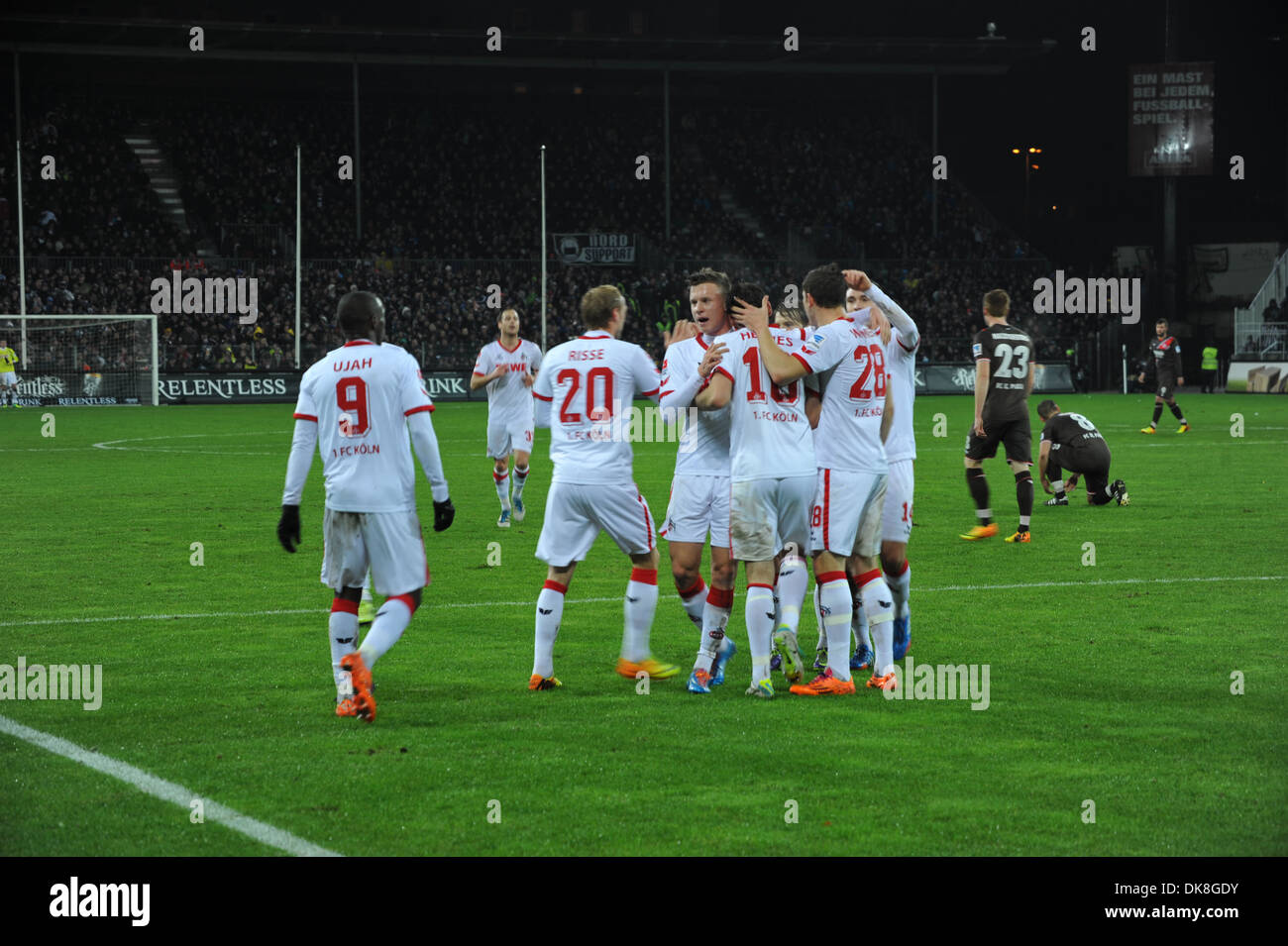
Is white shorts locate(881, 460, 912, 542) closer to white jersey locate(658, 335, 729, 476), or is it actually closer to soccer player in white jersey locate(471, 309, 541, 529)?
white jersey locate(658, 335, 729, 476)

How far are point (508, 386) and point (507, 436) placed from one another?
25.1 inches

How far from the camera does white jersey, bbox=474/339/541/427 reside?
17.3 meters

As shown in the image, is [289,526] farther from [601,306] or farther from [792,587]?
[792,587]

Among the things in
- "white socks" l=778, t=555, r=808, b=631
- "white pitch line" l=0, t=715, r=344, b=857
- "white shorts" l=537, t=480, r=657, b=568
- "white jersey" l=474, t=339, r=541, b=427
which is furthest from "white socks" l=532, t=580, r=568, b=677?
"white jersey" l=474, t=339, r=541, b=427

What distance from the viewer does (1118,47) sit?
55594mm

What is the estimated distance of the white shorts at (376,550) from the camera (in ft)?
24.8

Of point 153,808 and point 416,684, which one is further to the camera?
point 416,684

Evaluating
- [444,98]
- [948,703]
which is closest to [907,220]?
[444,98]

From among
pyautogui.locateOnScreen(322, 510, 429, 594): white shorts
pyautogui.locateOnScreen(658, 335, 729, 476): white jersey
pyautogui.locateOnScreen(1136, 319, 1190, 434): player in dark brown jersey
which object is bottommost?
pyautogui.locateOnScreen(322, 510, 429, 594): white shorts

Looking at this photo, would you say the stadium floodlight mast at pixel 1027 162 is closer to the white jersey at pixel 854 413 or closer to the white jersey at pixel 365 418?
the white jersey at pixel 854 413

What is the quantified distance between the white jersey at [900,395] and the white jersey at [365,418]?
2895 millimetres

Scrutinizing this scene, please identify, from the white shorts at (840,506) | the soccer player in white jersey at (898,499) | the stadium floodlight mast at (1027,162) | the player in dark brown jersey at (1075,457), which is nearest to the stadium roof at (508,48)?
A: the stadium floodlight mast at (1027,162)
